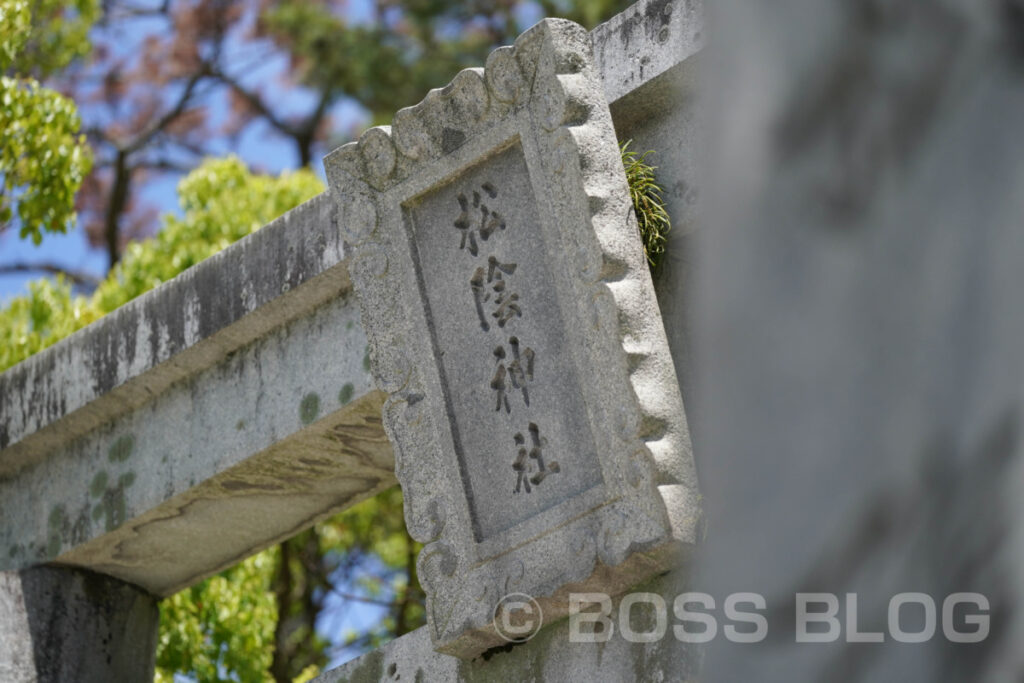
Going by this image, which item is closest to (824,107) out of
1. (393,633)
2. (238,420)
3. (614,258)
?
(614,258)

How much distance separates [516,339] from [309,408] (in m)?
1.05

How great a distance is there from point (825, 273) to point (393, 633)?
796cm

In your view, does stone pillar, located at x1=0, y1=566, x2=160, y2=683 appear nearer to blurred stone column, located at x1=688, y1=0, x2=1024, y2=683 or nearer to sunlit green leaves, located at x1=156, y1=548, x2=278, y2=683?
sunlit green leaves, located at x1=156, y1=548, x2=278, y2=683

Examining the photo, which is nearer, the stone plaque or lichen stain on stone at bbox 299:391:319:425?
the stone plaque

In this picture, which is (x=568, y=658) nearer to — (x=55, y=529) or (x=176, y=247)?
(x=55, y=529)

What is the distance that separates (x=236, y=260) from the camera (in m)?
4.40

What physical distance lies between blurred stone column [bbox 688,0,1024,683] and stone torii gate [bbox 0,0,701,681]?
221 cm

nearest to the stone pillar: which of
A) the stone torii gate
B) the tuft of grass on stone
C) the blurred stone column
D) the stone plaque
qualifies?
the stone torii gate

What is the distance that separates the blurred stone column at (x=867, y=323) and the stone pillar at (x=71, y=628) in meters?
4.09

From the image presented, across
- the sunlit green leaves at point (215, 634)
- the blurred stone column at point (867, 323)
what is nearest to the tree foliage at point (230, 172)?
the sunlit green leaves at point (215, 634)

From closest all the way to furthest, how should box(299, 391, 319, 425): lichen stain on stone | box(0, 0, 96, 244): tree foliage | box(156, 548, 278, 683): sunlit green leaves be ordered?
box(299, 391, 319, 425): lichen stain on stone, box(0, 0, 96, 244): tree foliage, box(156, 548, 278, 683): sunlit green leaves

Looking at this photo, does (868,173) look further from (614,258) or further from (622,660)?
(622,660)

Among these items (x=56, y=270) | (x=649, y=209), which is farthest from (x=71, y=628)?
(x=56, y=270)

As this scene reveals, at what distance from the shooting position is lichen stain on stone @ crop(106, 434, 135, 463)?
4.67 meters
